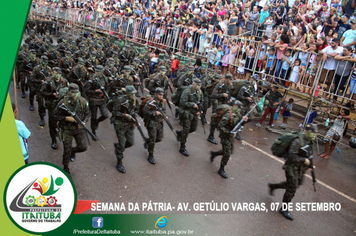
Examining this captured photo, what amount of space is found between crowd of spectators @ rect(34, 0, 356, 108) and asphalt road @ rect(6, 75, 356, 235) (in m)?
3.16

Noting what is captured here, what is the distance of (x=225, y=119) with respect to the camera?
6.48m

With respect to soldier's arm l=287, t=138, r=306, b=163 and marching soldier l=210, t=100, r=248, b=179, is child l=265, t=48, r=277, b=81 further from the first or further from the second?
soldier's arm l=287, t=138, r=306, b=163

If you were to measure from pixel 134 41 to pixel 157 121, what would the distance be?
12.9 meters

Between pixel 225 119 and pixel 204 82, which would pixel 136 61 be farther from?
pixel 225 119

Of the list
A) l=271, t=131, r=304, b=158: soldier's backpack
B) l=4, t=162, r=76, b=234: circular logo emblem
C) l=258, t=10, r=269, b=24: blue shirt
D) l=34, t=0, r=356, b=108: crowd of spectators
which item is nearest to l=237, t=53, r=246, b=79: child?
l=34, t=0, r=356, b=108: crowd of spectators

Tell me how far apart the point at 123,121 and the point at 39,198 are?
2.47 m

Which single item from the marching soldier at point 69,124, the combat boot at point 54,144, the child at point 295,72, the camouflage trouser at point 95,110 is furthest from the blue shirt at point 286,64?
the combat boot at point 54,144

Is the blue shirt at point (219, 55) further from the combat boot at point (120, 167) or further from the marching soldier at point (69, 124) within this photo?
the marching soldier at point (69, 124)

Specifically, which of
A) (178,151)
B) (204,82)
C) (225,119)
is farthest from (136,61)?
(225,119)

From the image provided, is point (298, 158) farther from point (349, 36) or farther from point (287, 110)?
point (349, 36)

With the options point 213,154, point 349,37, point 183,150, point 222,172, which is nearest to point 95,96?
point 183,150

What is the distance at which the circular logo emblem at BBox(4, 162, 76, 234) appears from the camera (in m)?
4.11

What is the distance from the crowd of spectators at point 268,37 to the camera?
927cm

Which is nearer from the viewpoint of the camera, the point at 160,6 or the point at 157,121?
the point at 157,121
